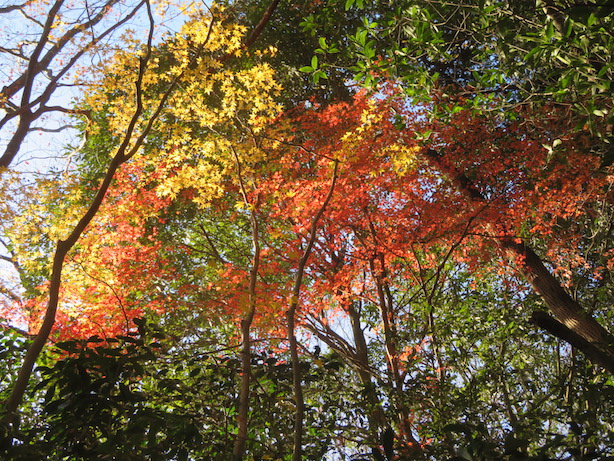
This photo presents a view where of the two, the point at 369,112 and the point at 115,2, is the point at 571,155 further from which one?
the point at 115,2

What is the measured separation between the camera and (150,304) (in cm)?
941

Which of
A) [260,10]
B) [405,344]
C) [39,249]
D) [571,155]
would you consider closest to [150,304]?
[39,249]

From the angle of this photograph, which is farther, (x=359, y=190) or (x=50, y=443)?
(x=359, y=190)

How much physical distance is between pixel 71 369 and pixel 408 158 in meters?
5.64

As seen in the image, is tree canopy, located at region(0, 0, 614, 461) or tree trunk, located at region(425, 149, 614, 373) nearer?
tree canopy, located at region(0, 0, 614, 461)

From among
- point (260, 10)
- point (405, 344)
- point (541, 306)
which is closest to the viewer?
point (405, 344)

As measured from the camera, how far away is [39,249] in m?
11.8

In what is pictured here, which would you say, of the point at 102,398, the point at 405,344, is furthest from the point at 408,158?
the point at 102,398

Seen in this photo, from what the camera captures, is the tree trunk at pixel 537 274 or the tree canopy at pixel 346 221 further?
the tree trunk at pixel 537 274

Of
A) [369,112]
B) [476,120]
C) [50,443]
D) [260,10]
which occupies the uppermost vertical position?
[260,10]

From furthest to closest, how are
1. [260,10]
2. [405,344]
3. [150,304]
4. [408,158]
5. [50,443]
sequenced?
[260,10] < [150,304] < [408,158] < [405,344] < [50,443]

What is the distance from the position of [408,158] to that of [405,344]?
2727 millimetres

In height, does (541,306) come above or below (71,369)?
above

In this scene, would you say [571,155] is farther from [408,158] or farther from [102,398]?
[102,398]
